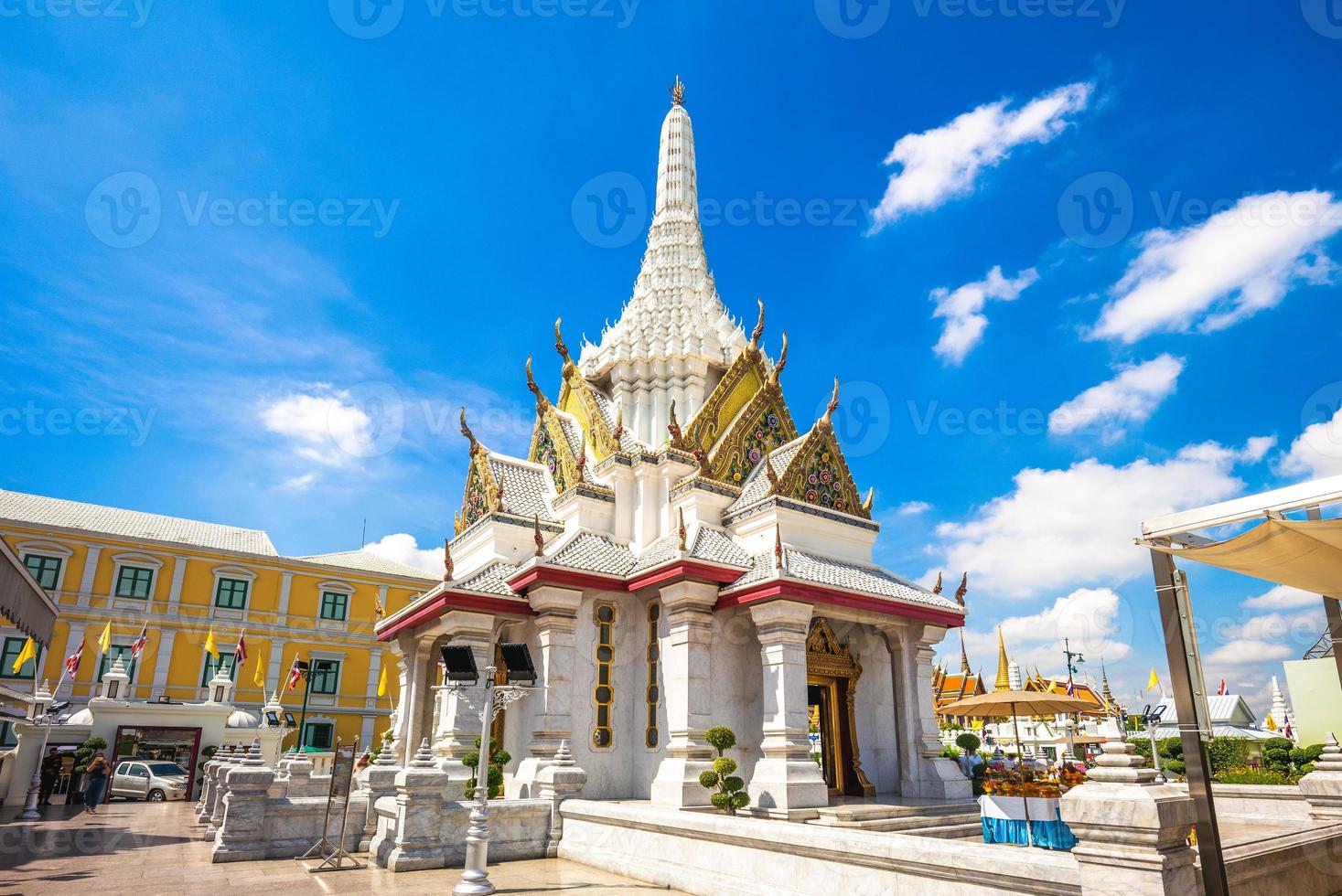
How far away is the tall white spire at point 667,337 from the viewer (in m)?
19.9

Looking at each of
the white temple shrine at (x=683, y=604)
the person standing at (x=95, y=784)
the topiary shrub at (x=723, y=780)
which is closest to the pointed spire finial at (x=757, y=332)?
the white temple shrine at (x=683, y=604)

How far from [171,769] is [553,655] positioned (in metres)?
17.9

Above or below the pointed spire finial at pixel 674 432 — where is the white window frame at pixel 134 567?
below

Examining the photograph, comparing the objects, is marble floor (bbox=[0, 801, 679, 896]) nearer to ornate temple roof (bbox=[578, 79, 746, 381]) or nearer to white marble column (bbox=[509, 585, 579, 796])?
white marble column (bbox=[509, 585, 579, 796])

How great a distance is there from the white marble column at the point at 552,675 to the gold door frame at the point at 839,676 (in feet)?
14.7

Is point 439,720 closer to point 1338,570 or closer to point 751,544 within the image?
point 751,544

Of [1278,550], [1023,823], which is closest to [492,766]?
[1023,823]

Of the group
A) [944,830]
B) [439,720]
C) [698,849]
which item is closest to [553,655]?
[439,720]

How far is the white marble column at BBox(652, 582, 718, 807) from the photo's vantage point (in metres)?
13.0

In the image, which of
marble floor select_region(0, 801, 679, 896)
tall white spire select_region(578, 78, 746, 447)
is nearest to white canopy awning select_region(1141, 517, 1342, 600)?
marble floor select_region(0, 801, 679, 896)

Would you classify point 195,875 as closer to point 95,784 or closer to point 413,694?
point 413,694

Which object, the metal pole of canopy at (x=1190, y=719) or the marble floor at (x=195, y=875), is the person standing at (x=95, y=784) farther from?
the metal pole of canopy at (x=1190, y=719)

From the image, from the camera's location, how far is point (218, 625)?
111 feet

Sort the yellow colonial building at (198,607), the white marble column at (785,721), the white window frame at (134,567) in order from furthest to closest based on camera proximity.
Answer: the white window frame at (134,567) → the yellow colonial building at (198,607) → the white marble column at (785,721)
